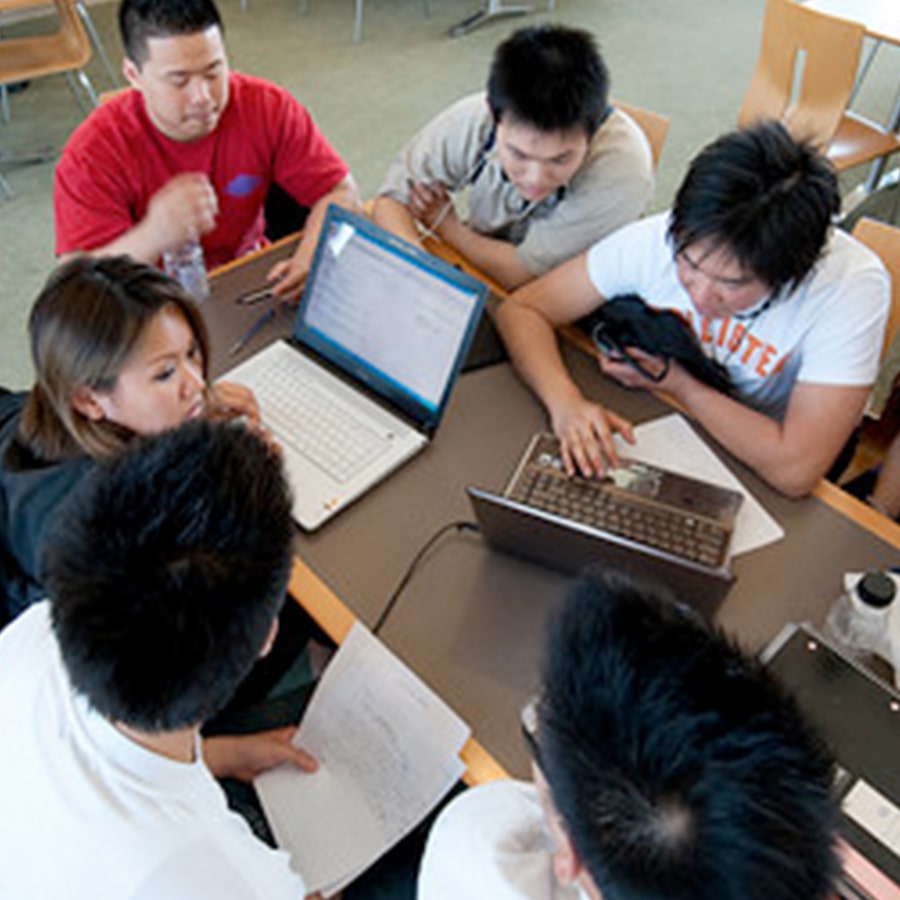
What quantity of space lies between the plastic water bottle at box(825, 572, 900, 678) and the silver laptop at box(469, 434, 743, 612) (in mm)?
155

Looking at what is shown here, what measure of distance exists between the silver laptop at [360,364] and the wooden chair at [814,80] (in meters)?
1.65

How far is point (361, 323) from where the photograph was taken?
1.25 metres

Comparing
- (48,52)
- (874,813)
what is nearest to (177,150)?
(874,813)

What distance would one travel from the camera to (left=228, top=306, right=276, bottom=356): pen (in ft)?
4.49

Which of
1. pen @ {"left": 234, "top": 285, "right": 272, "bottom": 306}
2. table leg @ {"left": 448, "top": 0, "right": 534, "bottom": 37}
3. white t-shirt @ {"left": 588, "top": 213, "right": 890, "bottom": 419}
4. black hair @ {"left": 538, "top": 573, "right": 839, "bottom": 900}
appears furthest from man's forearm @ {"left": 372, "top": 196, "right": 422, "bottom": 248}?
table leg @ {"left": 448, "top": 0, "right": 534, "bottom": 37}

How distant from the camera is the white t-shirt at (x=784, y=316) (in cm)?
117

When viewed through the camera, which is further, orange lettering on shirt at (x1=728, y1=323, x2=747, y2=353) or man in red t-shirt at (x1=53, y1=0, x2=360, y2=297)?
man in red t-shirt at (x1=53, y1=0, x2=360, y2=297)

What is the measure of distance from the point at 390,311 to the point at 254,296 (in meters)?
0.39

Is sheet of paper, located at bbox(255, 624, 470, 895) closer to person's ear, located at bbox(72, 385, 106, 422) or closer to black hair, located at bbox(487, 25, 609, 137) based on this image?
person's ear, located at bbox(72, 385, 106, 422)

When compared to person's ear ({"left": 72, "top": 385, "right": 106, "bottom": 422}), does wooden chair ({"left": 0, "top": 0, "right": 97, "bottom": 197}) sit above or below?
below

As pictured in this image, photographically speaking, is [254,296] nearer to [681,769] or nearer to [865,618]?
[865,618]

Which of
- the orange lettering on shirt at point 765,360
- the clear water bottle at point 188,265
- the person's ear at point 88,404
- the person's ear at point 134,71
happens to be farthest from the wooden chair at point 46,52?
the orange lettering on shirt at point 765,360

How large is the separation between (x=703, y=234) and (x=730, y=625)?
54cm

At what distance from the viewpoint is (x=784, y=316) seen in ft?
4.02
